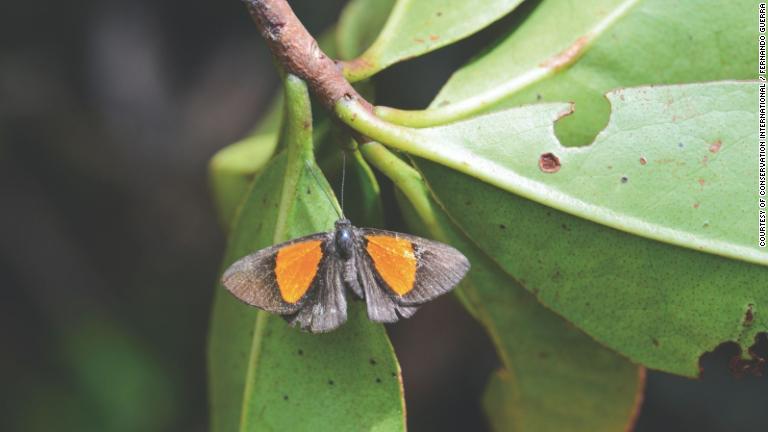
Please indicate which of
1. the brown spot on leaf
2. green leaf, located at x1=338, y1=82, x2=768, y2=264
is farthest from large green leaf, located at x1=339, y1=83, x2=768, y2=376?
the brown spot on leaf

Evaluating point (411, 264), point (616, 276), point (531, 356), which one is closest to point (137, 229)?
point (531, 356)

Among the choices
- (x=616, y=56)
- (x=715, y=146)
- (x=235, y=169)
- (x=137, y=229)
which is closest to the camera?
(x=715, y=146)

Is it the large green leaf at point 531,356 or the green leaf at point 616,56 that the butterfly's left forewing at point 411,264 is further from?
the green leaf at point 616,56

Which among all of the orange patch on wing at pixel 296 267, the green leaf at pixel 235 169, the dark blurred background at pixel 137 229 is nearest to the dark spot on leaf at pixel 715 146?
the orange patch on wing at pixel 296 267

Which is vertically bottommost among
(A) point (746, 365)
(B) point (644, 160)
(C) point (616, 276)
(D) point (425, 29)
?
(A) point (746, 365)

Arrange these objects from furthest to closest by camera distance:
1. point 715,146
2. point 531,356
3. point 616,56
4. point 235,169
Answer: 1. point 235,169
2. point 531,356
3. point 616,56
4. point 715,146

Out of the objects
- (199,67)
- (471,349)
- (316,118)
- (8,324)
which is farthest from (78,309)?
(316,118)

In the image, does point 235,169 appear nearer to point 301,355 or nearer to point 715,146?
point 301,355
